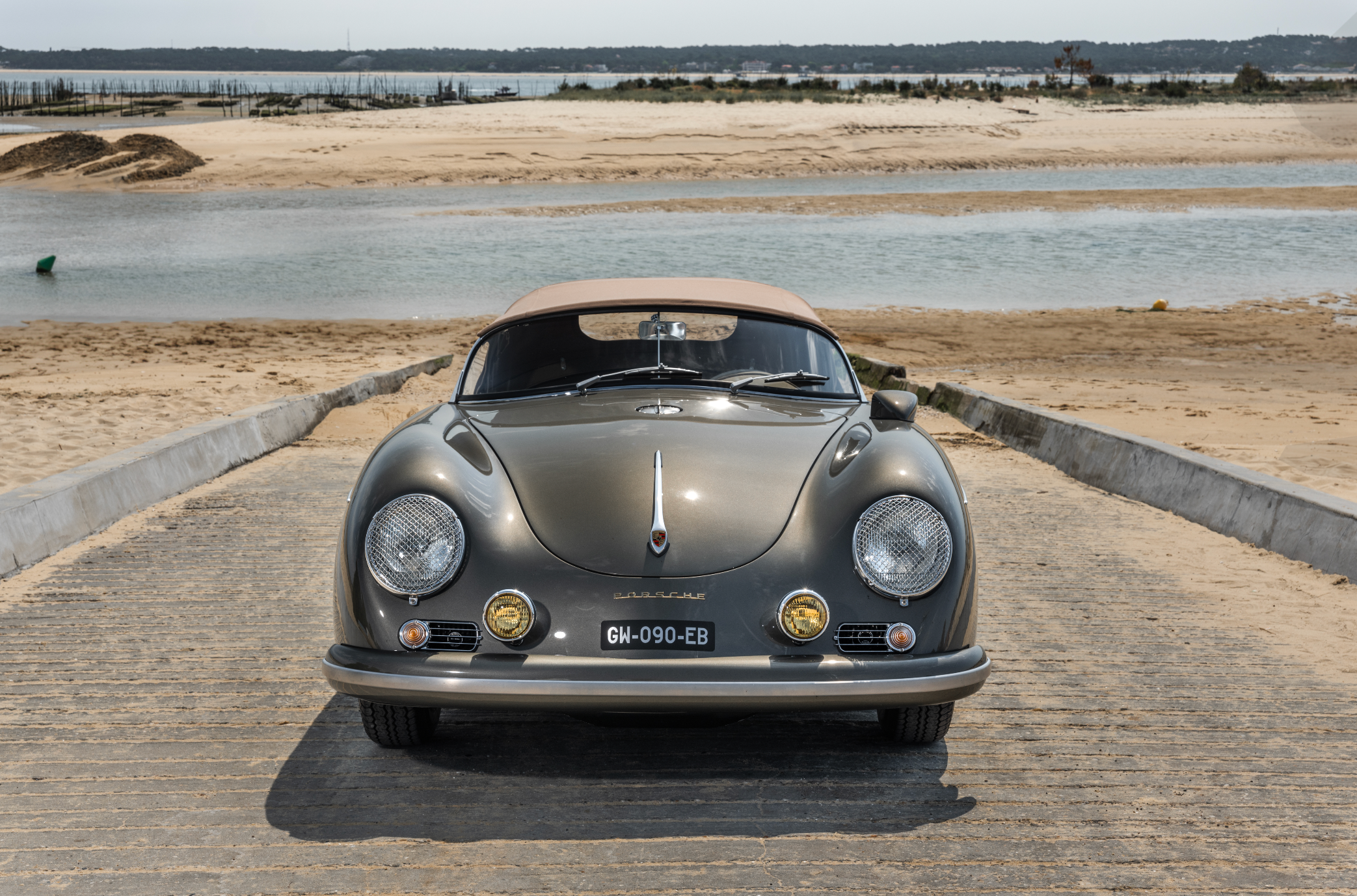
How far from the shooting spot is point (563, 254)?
2323 cm

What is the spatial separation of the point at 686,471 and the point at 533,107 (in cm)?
5504

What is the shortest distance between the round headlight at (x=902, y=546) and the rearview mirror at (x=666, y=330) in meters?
1.45

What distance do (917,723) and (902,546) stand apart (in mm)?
669

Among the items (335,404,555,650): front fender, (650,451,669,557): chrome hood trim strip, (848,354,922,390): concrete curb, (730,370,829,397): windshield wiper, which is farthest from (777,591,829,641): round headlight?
(848,354,922,390): concrete curb

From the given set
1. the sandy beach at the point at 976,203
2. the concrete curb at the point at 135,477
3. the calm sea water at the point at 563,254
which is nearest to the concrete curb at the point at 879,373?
the concrete curb at the point at 135,477

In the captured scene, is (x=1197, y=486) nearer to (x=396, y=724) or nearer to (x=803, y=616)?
(x=803, y=616)

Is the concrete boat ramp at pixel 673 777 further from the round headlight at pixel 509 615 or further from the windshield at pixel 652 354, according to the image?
the windshield at pixel 652 354

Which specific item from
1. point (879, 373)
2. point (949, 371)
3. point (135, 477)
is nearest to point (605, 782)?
point (135, 477)

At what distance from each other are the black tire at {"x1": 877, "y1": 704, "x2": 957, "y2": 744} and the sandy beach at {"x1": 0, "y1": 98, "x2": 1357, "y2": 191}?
3555 centimetres

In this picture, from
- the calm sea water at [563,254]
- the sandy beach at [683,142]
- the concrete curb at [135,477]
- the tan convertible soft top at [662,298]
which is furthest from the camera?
the sandy beach at [683,142]

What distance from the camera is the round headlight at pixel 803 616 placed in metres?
3.09

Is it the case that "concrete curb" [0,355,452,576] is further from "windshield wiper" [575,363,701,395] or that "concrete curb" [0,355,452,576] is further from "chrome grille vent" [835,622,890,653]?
"chrome grille vent" [835,622,890,653]

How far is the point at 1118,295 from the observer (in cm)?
1944

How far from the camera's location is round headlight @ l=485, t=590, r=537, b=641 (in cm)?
308
